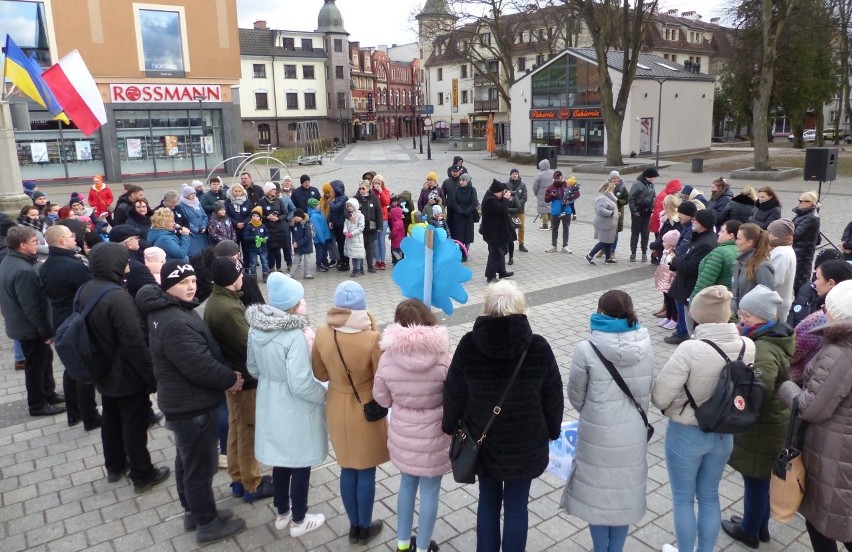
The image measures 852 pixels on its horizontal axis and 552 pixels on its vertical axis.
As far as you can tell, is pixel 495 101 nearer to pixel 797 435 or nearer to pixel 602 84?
pixel 602 84

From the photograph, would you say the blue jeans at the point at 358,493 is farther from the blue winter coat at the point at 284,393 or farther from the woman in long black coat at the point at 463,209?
the woman in long black coat at the point at 463,209

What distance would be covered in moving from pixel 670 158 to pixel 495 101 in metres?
27.3

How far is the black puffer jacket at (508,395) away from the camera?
3.14m

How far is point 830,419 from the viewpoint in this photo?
3221 mm

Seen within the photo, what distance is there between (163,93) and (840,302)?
1222 inches

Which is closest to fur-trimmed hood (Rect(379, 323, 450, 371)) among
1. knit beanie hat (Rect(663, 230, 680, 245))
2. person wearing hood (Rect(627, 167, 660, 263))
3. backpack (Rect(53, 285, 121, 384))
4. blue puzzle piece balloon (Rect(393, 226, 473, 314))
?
blue puzzle piece balloon (Rect(393, 226, 473, 314))

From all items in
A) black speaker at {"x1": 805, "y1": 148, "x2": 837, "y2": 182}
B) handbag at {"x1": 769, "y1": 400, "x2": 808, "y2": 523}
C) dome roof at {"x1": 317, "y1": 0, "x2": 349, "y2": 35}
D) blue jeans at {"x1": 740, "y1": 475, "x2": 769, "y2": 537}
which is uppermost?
dome roof at {"x1": 317, "y1": 0, "x2": 349, "y2": 35}

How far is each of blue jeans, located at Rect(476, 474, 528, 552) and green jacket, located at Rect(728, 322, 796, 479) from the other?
54.4 inches

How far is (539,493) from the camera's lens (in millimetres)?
4621

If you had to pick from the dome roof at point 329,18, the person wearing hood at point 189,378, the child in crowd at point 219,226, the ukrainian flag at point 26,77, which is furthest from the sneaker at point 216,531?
the dome roof at point 329,18

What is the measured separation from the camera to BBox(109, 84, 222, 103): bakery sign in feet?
93.3

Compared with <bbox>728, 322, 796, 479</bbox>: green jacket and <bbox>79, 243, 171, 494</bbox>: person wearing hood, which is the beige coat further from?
<bbox>728, 322, 796, 479</bbox>: green jacket

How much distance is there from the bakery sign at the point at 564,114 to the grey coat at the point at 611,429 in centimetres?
3549

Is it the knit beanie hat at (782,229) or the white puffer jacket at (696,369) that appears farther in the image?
the knit beanie hat at (782,229)
